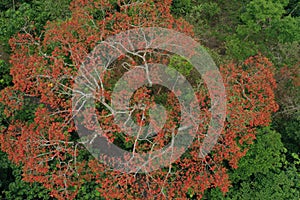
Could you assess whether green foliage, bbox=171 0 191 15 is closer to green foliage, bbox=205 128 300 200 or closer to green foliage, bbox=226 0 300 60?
green foliage, bbox=226 0 300 60

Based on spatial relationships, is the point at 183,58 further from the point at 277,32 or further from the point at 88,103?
the point at 277,32

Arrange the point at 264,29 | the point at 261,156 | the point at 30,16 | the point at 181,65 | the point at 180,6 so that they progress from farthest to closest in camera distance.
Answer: the point at 180,6 < the point at 264,29 < the point at 30,16 < the point at 181,65 < the point at 261,156

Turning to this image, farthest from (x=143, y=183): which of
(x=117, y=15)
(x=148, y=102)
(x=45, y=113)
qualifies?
(x=117, y=15)

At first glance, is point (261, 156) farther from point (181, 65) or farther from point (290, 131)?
point (181, 65)

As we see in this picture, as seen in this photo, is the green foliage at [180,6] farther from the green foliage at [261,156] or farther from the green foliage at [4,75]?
the green foliage at [4,75]

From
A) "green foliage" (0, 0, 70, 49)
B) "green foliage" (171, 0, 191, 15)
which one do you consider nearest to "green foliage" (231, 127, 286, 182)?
"green foliage" (171, 0, 191, 15)

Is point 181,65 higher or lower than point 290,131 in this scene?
higher

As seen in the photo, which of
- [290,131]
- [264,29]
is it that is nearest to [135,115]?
[290,131]

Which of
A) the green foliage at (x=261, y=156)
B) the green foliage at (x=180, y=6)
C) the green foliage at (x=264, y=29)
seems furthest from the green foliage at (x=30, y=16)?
the green foliage at (x=261, y=156)
